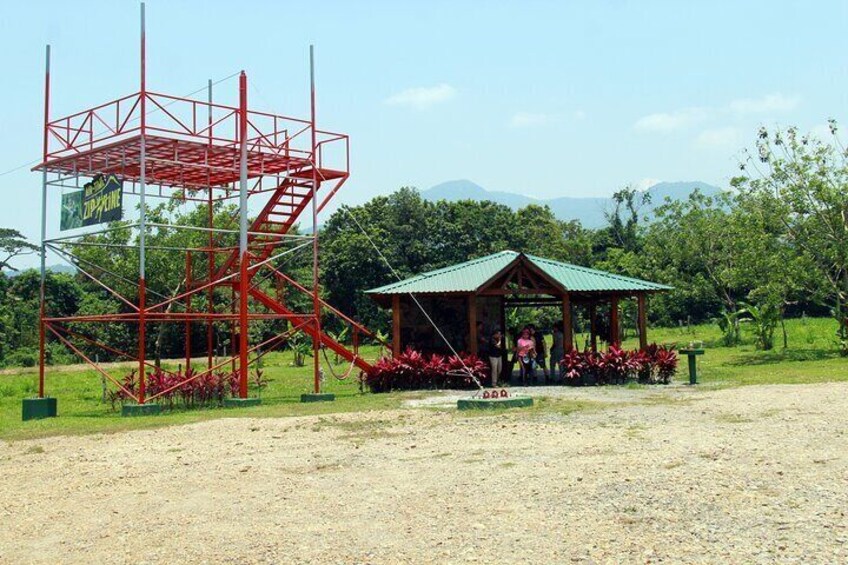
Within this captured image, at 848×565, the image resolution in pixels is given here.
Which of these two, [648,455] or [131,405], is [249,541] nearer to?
[648,455]

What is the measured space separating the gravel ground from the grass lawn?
9.72ft

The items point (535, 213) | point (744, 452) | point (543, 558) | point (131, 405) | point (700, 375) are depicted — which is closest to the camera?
point (543, 558)

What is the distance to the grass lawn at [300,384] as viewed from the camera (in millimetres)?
17234

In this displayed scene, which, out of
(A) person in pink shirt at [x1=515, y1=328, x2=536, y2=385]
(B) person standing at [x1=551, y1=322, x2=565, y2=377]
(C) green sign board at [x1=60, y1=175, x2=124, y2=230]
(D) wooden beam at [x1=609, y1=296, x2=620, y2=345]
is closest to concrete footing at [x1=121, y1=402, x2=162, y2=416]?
(C) green sign board at [x1=60, y1=175, x2=124, y2=230]

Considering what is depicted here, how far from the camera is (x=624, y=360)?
70.2ft

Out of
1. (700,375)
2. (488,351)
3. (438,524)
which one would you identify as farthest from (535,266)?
(438,524)

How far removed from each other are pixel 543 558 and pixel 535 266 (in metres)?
15.6

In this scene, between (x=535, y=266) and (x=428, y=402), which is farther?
(x=535, y=266)

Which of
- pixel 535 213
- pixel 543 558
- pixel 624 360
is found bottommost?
pixel 543 558

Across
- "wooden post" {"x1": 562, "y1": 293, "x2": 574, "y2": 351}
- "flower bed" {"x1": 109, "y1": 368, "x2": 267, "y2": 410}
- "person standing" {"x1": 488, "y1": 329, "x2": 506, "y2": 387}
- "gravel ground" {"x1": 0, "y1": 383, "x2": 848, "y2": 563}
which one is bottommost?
"gravel ground" {"x1": 0, "y1": 383, "x2": 848, "y2": 563}

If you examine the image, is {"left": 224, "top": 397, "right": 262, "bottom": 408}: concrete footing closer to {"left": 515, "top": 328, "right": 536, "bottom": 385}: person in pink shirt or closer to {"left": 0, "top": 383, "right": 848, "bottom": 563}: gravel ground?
{"left": 0, "top": 383, "right": 848, "bottom": 563}: gravel ground

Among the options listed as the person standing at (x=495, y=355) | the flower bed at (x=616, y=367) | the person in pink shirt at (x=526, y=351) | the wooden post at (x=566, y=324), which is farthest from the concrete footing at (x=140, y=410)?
the wooden post at (x=566, y=324)

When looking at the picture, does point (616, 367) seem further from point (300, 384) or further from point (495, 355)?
point (300, 384)

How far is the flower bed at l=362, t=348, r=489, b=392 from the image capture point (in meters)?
21.3
